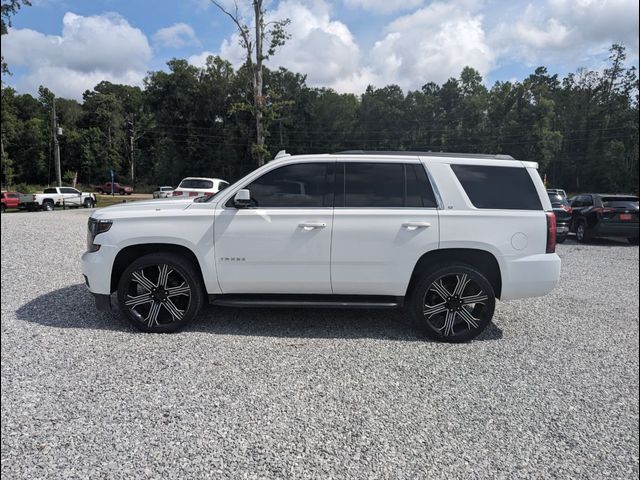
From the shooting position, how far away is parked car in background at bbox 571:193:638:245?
39.7 ft

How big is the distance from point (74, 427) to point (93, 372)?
775 millimetres

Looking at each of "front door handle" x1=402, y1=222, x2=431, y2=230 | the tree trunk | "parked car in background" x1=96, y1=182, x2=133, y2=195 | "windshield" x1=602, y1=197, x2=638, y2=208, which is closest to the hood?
"front door handle" x1=402, y1=222, x2=431, y2=230

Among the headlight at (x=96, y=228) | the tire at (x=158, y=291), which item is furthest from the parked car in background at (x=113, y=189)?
the tire at (x=158, y=291)

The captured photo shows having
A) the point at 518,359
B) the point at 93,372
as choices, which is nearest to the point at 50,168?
the point at 93,372

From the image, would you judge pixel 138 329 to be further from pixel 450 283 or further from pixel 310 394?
pixel 450 283

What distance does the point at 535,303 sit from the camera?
539 centimetres

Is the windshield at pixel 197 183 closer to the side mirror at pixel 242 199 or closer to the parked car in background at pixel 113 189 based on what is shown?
the parked car in background at pixel 113 189

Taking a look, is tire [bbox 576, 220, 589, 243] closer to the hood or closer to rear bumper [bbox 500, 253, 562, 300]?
rear bumper [bbox 500, 253, 562, 300]

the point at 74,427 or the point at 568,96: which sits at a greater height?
the point at 568,96

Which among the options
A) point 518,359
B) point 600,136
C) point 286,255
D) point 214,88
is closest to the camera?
point 518,359

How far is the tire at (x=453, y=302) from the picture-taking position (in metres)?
3.97

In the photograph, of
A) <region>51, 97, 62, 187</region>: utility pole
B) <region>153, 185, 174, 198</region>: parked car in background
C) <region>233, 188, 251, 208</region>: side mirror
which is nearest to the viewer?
<region>233, 188, 251, 208</region>: side mirror

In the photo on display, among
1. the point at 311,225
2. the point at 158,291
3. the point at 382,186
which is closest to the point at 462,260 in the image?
the point at 382,186

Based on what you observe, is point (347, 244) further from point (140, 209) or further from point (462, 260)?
point (140, 209)
